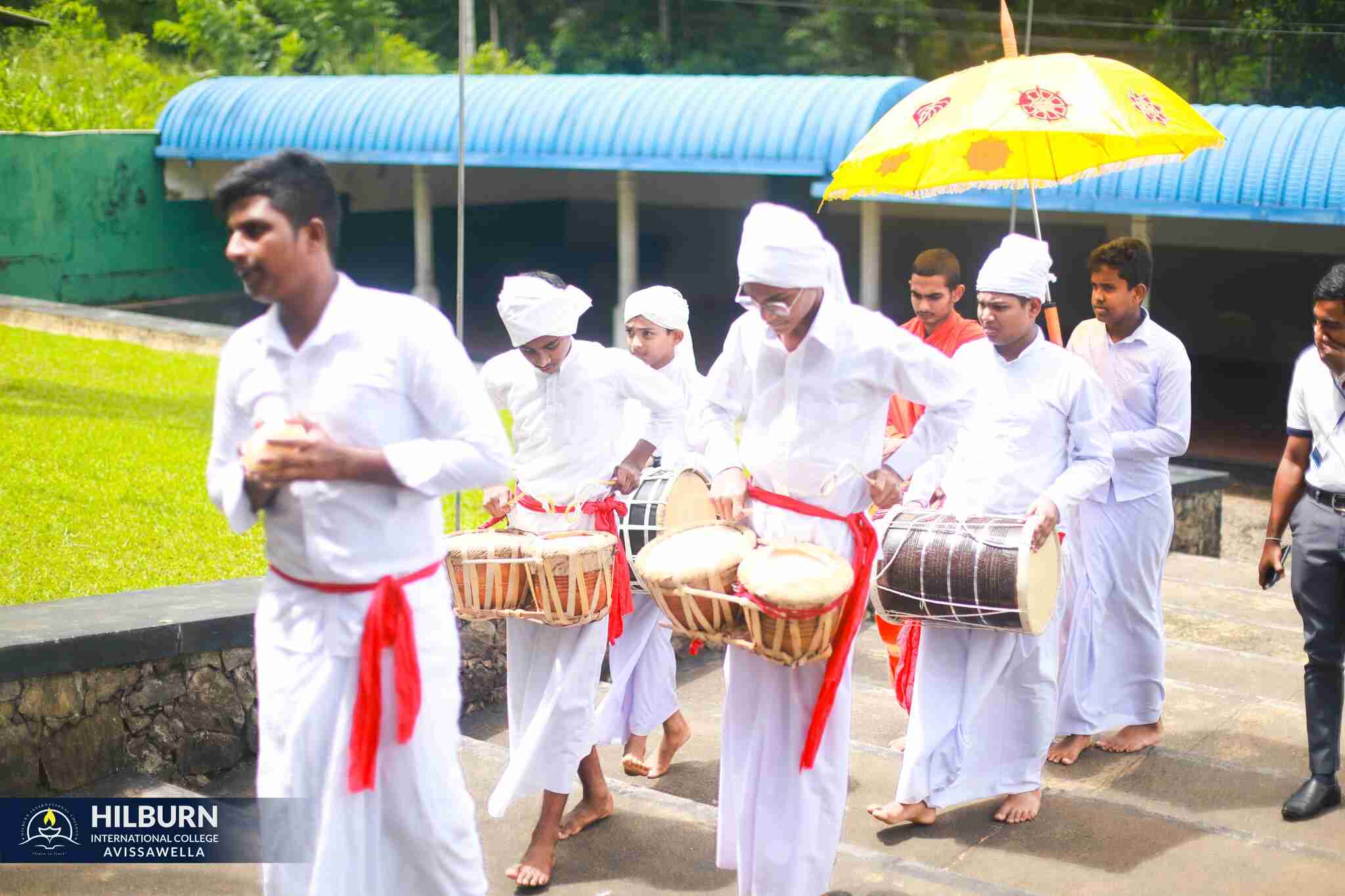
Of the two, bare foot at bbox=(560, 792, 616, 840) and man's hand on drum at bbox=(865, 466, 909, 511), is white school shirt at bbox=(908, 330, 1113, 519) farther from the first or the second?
bare foot at bbox=(560, 792, 616, 840)

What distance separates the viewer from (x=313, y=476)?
10.3 feet

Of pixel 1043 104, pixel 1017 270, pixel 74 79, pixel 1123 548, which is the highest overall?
pixel 74 79

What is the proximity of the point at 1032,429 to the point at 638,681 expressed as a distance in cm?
179

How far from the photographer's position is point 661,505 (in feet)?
17.8

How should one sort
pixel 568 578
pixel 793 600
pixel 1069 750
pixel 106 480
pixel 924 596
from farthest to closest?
pixel 106 480 < pixel 1069 750 < pixel 924 596 < pixel 568 578 < pixel 793 600

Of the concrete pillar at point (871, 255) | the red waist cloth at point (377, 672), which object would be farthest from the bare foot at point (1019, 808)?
the concrete pillar at point (871, 255)

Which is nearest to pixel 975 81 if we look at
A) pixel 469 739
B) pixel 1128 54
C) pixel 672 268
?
pixel 469 739

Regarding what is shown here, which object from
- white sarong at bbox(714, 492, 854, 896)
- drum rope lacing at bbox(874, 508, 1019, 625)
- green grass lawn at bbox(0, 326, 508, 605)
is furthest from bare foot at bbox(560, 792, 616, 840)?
green grass lawn at bbox(0, 326, 508, 605)

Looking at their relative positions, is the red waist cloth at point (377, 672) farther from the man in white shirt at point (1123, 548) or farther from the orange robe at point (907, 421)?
the man in white shirt at point (1123, 548)

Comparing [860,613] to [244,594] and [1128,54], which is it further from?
[1128,54]

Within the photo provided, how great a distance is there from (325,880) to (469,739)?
2478 millimetres

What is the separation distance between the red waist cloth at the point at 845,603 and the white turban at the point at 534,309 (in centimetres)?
90

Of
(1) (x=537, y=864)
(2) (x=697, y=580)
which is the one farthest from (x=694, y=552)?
(1) (x=537, y=864)

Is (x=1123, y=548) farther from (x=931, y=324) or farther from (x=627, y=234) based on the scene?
(x=627, y=234)
